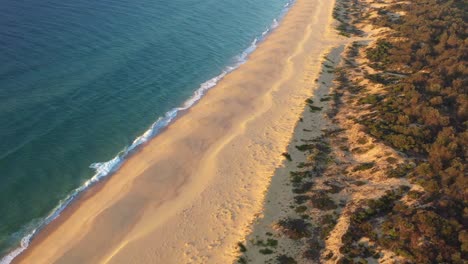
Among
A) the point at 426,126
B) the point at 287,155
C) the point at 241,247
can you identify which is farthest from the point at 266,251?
the point at 426,126

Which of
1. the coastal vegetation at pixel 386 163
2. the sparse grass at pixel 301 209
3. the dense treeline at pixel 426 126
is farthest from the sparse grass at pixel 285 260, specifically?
the sparse grass at pixel 301 209

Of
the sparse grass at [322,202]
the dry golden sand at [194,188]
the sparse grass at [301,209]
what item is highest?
the sparse grass at [322,202]

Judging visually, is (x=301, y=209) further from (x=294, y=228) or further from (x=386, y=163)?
(x=386, y=163)

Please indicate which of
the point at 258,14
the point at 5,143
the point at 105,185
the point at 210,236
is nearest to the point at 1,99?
the point at 5,143

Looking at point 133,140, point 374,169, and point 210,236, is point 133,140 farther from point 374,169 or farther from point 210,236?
point 374,169

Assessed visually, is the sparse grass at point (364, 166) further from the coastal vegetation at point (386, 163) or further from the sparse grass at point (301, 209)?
the sparse grass at point (301, 209)

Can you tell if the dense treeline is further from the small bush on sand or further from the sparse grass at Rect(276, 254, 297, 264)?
the sparse grass at Rect(276, 254, 297, 264)
